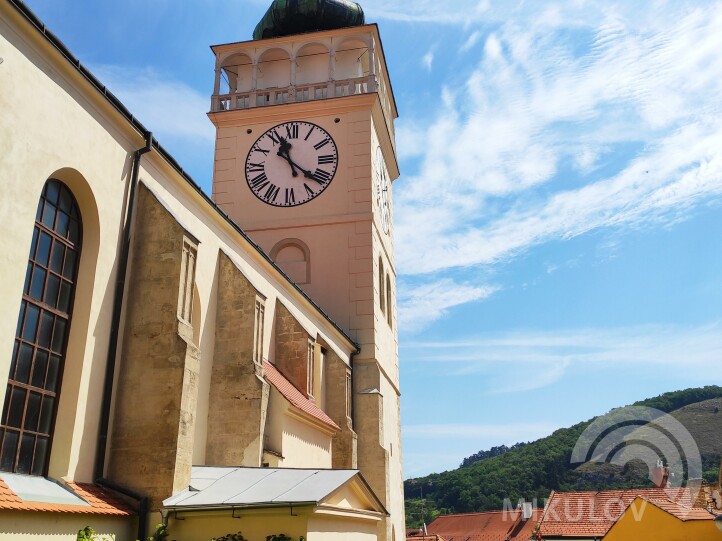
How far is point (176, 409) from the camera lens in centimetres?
1107

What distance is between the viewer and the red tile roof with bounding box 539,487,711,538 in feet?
78.9

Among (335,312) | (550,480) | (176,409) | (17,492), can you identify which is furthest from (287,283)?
(550,480)

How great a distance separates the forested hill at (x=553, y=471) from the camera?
5569 cm

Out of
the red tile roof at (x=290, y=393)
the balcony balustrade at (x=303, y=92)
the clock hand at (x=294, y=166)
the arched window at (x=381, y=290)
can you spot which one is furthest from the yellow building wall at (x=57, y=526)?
the balcony balustrade at (x=303, y=92)

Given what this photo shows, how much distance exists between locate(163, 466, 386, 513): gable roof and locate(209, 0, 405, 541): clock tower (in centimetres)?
1236

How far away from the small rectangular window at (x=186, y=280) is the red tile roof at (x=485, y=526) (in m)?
34.6

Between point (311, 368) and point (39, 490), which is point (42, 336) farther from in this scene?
point (311, 368)

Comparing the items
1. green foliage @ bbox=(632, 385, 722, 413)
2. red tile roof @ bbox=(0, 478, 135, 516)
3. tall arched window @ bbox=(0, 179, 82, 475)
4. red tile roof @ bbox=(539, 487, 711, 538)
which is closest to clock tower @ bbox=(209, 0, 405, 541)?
red tile roof @ bbox=(539, 487, 711, 538)

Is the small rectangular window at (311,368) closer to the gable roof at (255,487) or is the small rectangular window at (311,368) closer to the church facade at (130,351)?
the church facade at (130,351)

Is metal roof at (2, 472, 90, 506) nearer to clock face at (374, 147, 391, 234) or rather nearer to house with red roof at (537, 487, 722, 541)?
house with red roof at (537, 487, 722, 541)

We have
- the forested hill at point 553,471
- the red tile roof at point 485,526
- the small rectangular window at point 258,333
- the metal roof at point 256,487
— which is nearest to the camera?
the metal roof at point 256,487

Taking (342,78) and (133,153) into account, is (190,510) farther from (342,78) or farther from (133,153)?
(342,78)

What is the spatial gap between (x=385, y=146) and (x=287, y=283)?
494 inches

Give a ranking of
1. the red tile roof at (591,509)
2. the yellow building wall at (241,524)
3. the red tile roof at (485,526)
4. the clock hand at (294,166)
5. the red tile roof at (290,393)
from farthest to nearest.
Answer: the red tile roof at (485,526), the clock hand at (294,166), the red tile roof at (591,509), the red tile roof at (290,393), the yellow building wall at (241,524)
